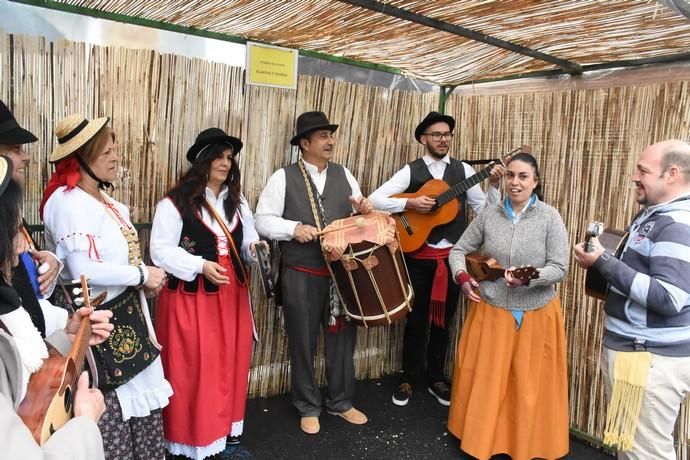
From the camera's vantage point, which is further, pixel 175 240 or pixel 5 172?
pixel 175 240

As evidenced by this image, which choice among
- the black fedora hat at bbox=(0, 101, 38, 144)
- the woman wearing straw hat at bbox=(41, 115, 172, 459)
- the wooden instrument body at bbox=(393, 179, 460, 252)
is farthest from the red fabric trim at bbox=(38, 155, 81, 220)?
the wooden instrument body at bbox=(393, 179, 460, 252)

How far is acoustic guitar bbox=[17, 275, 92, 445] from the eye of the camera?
124 centimetres

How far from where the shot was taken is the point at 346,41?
10.9 ft

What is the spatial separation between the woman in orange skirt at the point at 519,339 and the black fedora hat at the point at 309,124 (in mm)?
1156

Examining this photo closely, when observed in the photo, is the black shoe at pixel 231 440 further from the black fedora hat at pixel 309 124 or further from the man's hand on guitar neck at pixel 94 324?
the black fedora hat at pixel 309 124

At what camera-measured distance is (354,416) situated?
354 cm

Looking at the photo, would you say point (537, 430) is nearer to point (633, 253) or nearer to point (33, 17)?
point (633, 253)

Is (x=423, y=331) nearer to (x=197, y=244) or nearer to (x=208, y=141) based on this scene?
(x=197, y=244)

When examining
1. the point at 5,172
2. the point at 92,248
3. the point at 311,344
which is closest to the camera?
the point at 5,172

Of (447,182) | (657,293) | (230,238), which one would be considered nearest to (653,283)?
(657,293)

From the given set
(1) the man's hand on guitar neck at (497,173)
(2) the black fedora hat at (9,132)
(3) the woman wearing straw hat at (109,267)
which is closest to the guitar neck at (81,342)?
(3) the woman wearing straw hat at (109,267)

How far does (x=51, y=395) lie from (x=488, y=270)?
2287 mm

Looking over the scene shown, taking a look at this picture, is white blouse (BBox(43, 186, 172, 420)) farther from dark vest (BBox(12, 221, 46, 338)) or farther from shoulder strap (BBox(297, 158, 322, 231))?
shoulder strap (BBox(297, 158, 322, 231))

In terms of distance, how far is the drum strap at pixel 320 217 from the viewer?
129 inches
